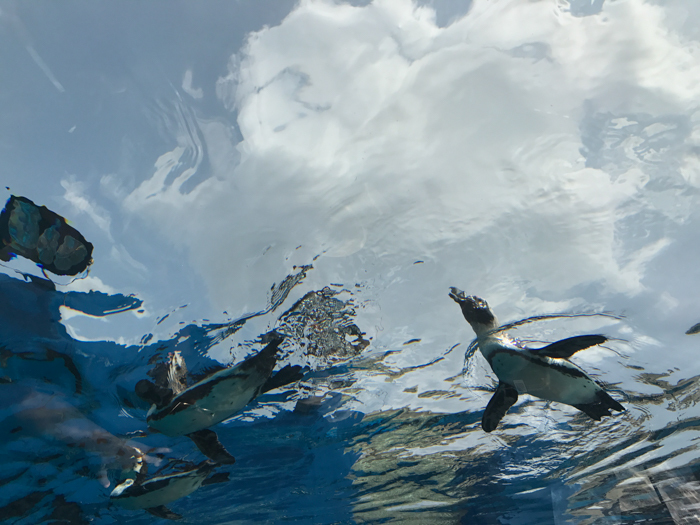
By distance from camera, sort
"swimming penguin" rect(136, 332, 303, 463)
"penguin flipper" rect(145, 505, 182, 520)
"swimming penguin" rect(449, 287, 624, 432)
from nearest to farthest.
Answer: "swimming penguin" rect(136, 332, 303, 463), "swimming penguin" rect(449, 287, 624, 432), "penguin flipper" rect(145, 505, 182, 520)

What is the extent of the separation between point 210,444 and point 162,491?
4769 millimetres

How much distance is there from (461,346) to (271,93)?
6.53 m

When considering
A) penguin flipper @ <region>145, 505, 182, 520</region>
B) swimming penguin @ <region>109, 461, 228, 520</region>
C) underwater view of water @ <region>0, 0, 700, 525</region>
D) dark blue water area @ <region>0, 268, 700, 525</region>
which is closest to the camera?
underwater view of water @ <region>0, 0, 700, 525</region>

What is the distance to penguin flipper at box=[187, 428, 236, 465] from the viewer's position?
8266mm

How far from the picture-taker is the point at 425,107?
6043mm

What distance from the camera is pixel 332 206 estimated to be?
6938 millimetres

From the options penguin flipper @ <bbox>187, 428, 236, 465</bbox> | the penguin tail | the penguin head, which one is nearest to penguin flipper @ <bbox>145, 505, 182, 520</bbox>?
penguin flipper @ <bbox>187, 428, 236, 465</bbox>

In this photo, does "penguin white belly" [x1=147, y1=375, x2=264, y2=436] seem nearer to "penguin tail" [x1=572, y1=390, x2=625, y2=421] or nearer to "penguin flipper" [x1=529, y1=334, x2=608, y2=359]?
"penguin flipper" [x1=529, y1=334, x2=608, y2=359]

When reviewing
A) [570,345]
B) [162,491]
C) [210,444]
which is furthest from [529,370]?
[162,491]

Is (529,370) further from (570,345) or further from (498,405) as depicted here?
(498,405)

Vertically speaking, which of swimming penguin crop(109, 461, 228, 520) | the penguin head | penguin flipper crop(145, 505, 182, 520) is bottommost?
penguin flipper crop(145, 505, 182, 520)

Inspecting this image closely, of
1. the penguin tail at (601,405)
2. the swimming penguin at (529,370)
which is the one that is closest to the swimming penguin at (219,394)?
the swimming penguin at (529,370)

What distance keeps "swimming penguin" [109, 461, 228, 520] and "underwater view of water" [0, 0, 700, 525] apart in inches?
7.1

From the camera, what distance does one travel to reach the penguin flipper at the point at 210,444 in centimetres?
827
